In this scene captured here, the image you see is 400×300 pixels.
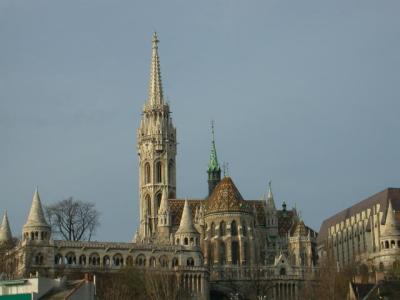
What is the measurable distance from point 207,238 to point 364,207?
74.8 feet

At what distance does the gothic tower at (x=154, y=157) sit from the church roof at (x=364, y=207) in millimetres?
25158

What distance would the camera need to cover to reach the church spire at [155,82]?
163125 mm

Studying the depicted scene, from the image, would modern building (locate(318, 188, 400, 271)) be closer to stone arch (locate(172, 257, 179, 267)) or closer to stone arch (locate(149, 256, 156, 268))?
stone arch (locate(172, 257, 179, 267))

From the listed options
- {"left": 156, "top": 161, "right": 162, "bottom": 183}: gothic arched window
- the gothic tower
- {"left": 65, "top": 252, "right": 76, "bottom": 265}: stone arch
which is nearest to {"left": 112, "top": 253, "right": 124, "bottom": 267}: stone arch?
{"left": 65, "top": 252, "right": 76, "bottom": 265}: stone arch

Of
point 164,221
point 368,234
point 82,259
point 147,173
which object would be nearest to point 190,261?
point 82,259

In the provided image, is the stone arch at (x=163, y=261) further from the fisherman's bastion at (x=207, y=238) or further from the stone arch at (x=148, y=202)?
the stone arch at (x=148, y=202)

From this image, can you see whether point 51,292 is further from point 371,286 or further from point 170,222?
point 170,222

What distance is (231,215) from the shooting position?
14138cm

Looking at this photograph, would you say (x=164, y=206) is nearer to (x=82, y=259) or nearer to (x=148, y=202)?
(x=148, y=202)

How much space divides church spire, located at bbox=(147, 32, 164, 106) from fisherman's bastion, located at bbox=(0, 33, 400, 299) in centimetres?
16

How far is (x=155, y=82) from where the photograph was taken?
165 metres

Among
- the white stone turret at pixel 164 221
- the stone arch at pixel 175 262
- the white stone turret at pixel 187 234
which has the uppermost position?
the white stone turret at pixel 164 221

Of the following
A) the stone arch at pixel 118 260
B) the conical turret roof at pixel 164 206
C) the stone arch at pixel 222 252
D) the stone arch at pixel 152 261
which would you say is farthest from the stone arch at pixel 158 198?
the stone arch at pixel 118 260

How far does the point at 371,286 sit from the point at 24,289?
4272cm
